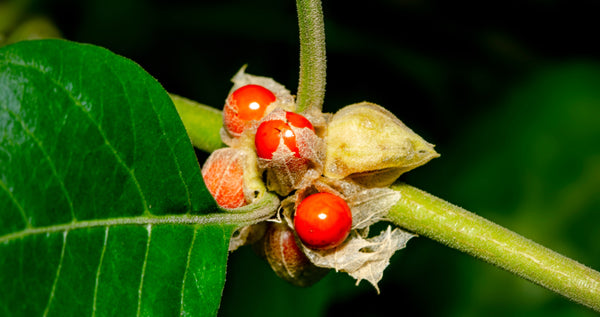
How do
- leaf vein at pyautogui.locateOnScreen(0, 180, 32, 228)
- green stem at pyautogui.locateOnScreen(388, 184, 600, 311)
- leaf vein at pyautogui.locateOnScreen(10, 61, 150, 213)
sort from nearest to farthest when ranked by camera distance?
leaf vein at pyautogui.locateOnScreen(0, 180, 32, 228), leaf vein at pyautogui.locateOnScreen(10, 61, 150, 213), green stem at pyautogui.locateOnScreen(388, 184, 600, 311)

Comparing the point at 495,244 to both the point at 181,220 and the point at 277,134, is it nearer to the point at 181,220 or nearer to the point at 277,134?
the point at 277,134

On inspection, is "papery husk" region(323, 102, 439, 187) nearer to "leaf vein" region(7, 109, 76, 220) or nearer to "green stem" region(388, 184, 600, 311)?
"green stem" region(388, 184, 600, 311)

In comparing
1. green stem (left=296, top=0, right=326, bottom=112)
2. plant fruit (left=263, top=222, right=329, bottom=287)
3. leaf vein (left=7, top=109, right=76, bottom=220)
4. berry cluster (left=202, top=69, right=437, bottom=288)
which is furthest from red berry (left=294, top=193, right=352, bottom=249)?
leaf vein (left=7, top=109, right=76, bottom=220)

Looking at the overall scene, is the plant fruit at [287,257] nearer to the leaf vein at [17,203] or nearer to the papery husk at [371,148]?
the papery husk at [371,148]

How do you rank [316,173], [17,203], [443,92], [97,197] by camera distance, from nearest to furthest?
[17,203] → [97,197] → [316,173] → [443,92]

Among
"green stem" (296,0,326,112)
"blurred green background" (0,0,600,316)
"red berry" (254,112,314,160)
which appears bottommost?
"blurred green background" (0,0,600,316)

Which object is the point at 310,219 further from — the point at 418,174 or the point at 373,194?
the point at 418,174

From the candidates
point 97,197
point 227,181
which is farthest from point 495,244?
point 97,197
